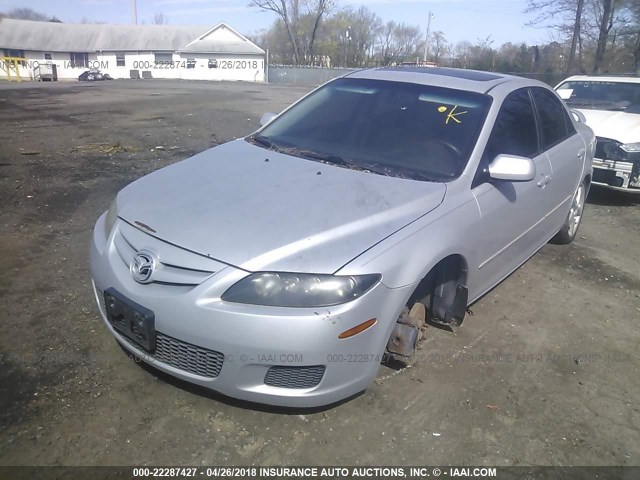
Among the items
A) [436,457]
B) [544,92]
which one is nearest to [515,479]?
[436,457]

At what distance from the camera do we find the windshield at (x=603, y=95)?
7922 millimetres

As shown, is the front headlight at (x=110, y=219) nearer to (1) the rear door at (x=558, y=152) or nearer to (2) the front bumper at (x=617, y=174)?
(1) the rear door at (x=558, y=152)

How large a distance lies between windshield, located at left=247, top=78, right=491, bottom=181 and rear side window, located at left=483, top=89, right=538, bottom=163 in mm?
168

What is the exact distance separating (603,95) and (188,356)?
8471 millimetres

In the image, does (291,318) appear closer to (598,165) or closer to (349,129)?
(349,129)

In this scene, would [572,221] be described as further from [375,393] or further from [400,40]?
[400,40]

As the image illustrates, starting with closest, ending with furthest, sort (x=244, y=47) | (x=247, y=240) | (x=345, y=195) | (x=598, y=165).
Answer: (x=247, y=240) < (x=345, y=195) < (x=598, y=165) < (x=244, y=47)

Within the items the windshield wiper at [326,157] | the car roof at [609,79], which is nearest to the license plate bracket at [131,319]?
the windshield wiper at [326,157]

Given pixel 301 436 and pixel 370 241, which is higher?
pixel 370 241

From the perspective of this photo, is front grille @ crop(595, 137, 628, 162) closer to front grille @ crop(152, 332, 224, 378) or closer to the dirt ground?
the dirt ground

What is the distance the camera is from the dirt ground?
2355mm

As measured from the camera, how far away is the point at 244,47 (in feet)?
196

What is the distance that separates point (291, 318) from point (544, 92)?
3.58 meters

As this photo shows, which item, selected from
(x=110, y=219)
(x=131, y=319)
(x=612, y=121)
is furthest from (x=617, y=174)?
(x=131, y=319)
